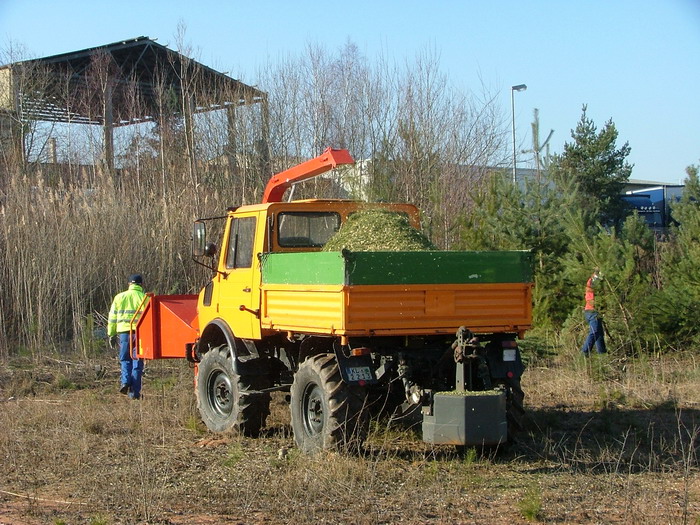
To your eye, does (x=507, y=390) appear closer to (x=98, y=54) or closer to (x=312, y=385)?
(x=312, y=385)

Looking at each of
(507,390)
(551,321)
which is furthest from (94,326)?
(507,390)

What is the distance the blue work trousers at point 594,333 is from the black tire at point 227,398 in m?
6.09

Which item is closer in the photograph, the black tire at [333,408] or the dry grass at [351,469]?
the dry grass at [351,469]

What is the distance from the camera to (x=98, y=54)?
81.6 feet

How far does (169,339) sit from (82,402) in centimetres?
143

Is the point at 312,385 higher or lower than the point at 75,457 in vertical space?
higher

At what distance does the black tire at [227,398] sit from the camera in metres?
8.50

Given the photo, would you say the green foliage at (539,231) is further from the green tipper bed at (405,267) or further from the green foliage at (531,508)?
the green foliage at (531,508)

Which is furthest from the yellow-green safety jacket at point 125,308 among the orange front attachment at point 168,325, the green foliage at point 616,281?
the green foliage at point 616,281

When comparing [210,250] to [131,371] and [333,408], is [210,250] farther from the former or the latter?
[131,371]

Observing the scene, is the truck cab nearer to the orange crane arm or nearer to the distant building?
the orange crane arm

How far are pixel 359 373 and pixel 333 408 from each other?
350mm

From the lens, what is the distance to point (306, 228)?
8664mm

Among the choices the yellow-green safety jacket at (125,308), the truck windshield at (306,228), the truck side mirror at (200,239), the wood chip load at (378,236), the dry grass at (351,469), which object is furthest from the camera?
the yellow-green safety jacket at (125,308)
